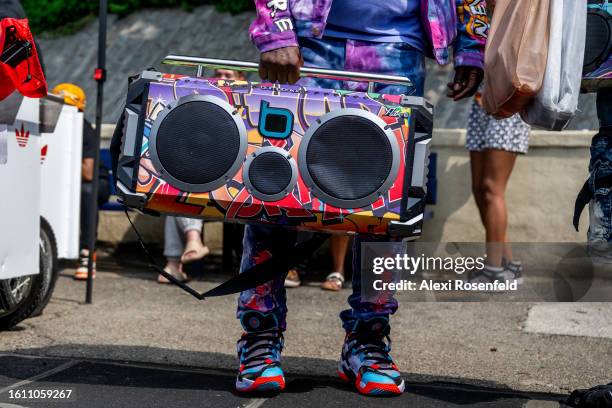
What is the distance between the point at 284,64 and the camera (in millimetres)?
2980

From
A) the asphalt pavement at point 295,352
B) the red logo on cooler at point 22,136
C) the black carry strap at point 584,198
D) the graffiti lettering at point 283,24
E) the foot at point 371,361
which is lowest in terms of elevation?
the asphalt pavement at point 295,352

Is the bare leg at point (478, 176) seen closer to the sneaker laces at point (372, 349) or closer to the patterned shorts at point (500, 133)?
the patterned shorts at point (500, 133)

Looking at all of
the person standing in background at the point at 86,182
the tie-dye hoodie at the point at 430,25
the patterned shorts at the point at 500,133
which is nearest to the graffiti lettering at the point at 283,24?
the tie-dye hoodie at the point at 430,25

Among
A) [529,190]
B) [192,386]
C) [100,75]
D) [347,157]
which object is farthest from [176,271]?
[347,157]

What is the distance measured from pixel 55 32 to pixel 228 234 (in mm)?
11415

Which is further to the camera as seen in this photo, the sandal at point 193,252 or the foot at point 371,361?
the sandal at point 193,252

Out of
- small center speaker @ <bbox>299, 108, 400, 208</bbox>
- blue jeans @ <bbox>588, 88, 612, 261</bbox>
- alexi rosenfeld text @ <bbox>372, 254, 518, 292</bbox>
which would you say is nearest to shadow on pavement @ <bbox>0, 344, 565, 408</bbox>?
alexi rosenfeld text @ <bbox>372, 254, 518, 292</bbox>

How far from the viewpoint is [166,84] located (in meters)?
2.85

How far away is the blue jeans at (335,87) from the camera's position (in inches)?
123

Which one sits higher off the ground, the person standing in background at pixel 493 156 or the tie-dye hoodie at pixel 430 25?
the tie-dye hoodie at pixel 430 25

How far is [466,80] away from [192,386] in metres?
1.35

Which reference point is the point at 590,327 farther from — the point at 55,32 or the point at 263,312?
the point at 55,32

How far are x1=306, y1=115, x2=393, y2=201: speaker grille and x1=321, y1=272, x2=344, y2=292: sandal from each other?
11.8ft

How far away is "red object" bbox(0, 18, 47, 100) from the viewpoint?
3611mm
